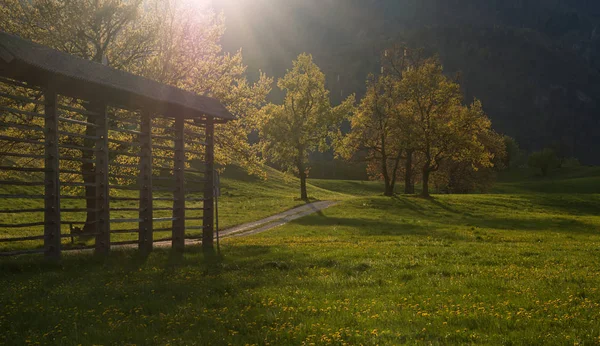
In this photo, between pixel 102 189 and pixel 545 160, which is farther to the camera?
pixel 545 160

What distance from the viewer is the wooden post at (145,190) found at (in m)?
17.7

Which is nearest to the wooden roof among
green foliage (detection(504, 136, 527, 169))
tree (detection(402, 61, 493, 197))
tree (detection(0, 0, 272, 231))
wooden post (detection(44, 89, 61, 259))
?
wooden post (detection(44, 89, 61, 259))

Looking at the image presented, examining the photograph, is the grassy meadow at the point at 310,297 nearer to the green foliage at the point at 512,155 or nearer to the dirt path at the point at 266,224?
the dirt path at the point at 266,224

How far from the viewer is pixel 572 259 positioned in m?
15.2

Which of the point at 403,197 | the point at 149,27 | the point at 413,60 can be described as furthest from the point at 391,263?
the point at 413,60

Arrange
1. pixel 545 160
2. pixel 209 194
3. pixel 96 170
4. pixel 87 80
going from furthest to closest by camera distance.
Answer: pixel 545 160, pixel 209 194, pixel 96 170, pixel 87 80

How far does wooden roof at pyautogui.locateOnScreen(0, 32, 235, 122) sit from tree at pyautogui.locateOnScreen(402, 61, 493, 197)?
35.1 metres

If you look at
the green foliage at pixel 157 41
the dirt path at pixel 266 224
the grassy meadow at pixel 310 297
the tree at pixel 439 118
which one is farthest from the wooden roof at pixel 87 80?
the tree at pixel 439 118

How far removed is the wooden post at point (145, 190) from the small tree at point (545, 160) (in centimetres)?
12118

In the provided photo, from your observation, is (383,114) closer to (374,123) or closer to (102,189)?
(374,123)

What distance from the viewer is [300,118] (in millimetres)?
52375

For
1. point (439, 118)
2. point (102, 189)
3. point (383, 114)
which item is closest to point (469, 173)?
point (439, 118)

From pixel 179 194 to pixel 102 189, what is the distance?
372cm

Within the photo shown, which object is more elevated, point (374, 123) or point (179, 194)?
point (374, 123)
